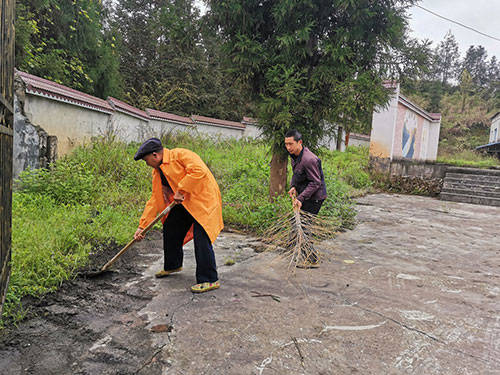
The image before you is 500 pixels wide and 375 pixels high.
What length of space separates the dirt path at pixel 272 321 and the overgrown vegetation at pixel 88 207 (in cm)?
30

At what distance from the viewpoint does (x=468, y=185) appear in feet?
36.2

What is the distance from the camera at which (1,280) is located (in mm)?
2387

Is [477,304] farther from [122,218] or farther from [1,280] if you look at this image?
[122,218]

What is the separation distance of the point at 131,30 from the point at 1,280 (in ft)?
69.6

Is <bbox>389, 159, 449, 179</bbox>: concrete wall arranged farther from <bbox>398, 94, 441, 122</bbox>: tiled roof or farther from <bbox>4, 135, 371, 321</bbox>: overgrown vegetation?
<bbox>4, 135, 371, 321</bbox>: overgrown vegetation

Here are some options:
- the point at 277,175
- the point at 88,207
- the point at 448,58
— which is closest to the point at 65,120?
the point at 88,207

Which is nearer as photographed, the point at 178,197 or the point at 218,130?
the point at 178,197

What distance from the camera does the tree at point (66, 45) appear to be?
9655 mm

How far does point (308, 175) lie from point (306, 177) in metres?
0.12

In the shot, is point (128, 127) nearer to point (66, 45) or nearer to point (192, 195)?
point (66, 45)

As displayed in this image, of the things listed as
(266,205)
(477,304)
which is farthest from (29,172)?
(477,304)

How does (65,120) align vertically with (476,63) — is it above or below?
below

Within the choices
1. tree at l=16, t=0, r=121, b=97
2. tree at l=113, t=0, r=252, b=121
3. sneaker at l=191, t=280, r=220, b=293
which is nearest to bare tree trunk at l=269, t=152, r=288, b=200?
sneaker at l=191, t=280, r=220, b=293

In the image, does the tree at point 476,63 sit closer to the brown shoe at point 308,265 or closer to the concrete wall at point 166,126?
the concrete wall at point 166,126
